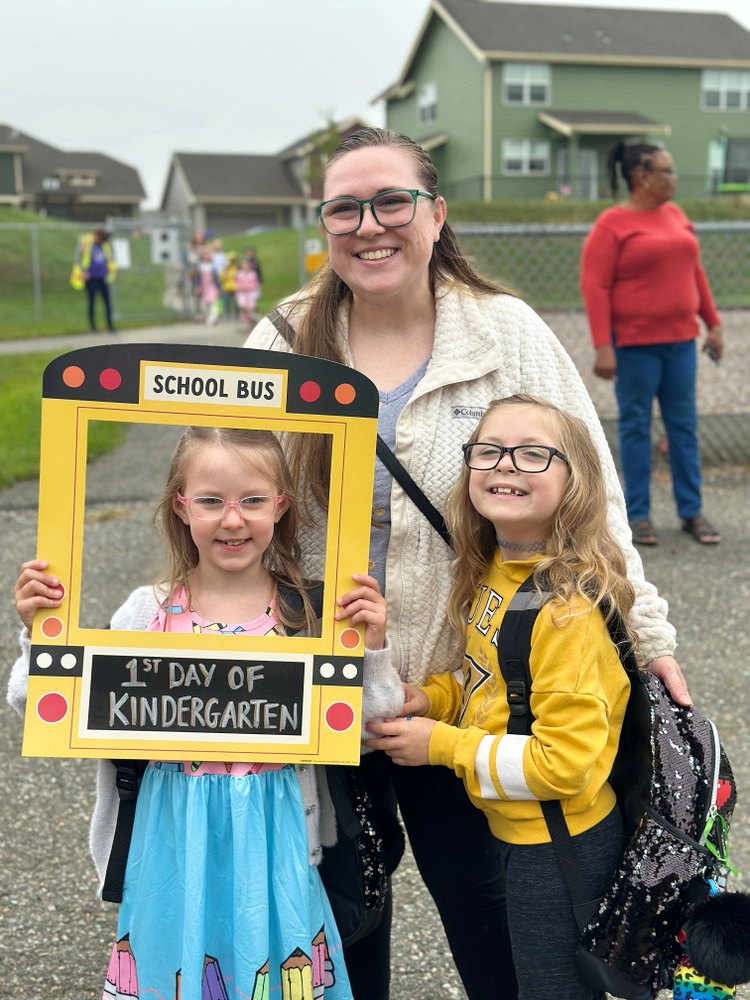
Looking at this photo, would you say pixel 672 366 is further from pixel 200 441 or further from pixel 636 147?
pixel 200 441

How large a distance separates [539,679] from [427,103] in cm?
4106

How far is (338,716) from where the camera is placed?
1947 mm

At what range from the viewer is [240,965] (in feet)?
6.23

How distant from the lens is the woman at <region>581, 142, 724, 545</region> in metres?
6.02

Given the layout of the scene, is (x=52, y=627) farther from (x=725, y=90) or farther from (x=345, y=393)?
(x=725, y=90)

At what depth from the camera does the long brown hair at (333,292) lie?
214cm

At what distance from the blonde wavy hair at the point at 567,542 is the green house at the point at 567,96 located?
35949 millimetres

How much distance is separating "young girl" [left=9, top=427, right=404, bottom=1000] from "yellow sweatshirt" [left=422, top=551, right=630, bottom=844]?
0.17 meters

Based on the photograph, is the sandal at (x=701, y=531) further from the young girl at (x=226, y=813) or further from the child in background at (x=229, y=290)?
the child in background at (x=229, y=290)

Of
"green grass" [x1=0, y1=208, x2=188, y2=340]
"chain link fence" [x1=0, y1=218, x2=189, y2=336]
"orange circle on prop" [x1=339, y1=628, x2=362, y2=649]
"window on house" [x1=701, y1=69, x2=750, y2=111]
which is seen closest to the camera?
"orange circle on prop" [x1=339, y1=628, x2=362, y2=649]

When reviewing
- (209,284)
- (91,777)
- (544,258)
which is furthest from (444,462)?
(209,284)

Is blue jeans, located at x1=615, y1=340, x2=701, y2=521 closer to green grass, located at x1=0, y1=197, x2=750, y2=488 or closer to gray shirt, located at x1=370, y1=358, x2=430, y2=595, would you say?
green grass, located at x1=0, y1=197, x2=750, y2=488

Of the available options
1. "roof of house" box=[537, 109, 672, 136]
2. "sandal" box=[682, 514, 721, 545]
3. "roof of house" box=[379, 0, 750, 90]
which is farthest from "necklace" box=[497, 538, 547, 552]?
"roof of house" box=[537, 109, 672, 136]

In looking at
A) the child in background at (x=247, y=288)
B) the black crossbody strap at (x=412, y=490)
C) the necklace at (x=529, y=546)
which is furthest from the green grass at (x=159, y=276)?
the necklace at (x=529, y=546)
